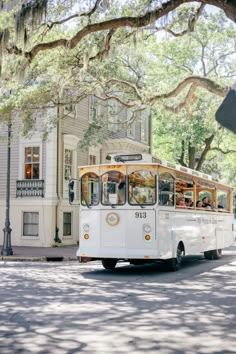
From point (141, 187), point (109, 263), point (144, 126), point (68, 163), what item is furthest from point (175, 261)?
point (144, 126)

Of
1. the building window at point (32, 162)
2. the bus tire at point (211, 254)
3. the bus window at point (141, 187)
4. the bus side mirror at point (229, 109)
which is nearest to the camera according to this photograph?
the bus side mirror at point (229, 109)

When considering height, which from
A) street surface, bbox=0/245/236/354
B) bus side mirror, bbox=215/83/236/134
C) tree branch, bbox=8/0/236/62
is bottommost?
street surface, bbox=0/245/236/354

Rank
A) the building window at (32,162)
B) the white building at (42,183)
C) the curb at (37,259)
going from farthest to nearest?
the building window at (32,162), the white building at (42,183), the curb at (37,259)

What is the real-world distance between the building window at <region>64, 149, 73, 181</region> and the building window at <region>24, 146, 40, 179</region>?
166 centimetres

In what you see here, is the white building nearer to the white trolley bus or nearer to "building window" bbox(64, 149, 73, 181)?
"building window" bbox(64, 149, 73, 181)

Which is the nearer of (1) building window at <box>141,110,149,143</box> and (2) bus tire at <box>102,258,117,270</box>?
(2) bus tire at <box>102,258,117,270</box>

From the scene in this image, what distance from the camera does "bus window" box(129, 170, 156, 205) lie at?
50.3 feet

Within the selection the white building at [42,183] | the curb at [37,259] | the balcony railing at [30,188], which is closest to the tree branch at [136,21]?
the curb at [37,259]

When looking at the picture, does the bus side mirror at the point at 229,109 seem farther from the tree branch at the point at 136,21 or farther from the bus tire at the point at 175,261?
the bus tire at the point at 175,261

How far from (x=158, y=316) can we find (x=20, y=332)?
7.95 feet

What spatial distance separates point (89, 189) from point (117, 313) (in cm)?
722

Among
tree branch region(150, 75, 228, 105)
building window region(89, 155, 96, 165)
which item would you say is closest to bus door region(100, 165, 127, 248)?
tree branch region(150, 75, 228, 105)

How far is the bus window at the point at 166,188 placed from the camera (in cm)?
1545

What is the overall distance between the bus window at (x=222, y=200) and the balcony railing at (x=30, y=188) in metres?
9.53
